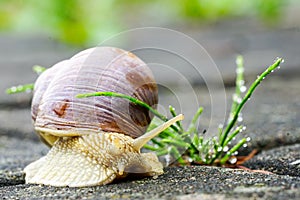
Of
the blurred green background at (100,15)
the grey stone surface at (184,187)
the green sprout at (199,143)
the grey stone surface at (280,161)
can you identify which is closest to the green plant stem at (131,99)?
the green sprout at (199,143)

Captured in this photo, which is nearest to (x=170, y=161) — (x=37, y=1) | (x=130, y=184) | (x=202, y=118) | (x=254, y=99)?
(x=130, y=184)

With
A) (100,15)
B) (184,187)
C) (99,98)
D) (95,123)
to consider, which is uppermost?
(100,15)

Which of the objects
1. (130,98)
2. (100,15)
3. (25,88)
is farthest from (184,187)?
(100,15)

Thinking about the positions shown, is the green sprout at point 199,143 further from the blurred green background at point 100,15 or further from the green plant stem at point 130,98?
the blurred green background at point 100,15

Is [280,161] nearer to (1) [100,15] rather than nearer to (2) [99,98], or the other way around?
(2) [99,98]

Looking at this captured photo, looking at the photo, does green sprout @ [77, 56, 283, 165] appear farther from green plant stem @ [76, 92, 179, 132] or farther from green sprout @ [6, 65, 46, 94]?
green sprout @ [6, 65, 46, 94]

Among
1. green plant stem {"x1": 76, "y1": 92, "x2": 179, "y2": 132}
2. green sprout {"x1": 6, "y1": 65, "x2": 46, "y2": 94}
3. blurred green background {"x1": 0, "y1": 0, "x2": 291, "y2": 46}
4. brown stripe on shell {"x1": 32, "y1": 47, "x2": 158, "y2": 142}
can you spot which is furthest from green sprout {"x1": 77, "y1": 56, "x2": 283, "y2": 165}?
blurred green background {"x1": 0, "y1": 0, "x2": 291, "y2": 46}

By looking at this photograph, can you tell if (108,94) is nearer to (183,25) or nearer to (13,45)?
(13,45)
